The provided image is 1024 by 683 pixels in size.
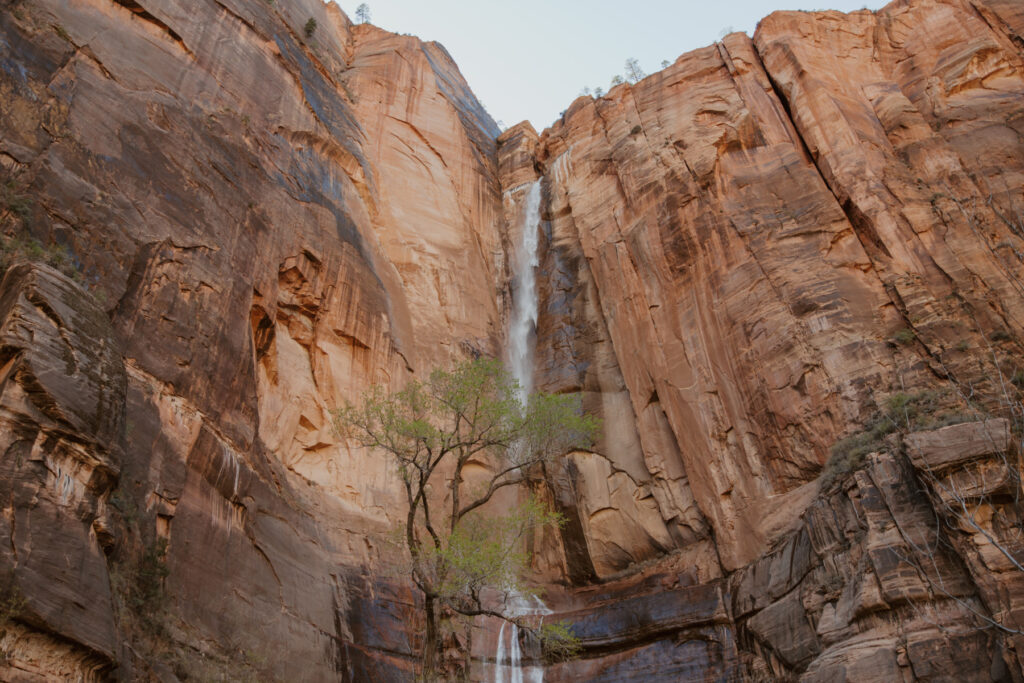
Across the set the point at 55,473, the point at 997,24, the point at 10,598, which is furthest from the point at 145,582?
the point at 997,24

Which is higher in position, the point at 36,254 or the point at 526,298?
the point at 526,298

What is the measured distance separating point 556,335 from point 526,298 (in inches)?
171

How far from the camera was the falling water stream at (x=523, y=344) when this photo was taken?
21656mm

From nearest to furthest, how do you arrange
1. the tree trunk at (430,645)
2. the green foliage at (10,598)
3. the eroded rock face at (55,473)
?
the green foliage at (10,598)
the eroded rock face at (55,473)
the tree trunk at (430,645)

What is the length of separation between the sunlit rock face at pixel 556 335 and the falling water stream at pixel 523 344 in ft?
2.75

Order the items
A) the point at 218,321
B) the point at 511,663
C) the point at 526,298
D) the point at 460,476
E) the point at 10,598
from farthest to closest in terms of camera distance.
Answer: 1. the point at 526,298
2. the point at 511,663
3. the point at 460,476
4. the point at 218,321
5. the point at 10,598

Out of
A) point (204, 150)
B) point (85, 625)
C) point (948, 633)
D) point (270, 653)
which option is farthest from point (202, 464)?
point (948, 633)

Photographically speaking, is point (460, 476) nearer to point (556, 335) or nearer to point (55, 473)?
point (55, 473)

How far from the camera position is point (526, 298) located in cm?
3441

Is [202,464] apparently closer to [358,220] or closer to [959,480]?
[358,220]

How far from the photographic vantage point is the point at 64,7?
19281 mm

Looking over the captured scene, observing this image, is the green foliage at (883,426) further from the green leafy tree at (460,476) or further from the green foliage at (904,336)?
the green leafy tree at (460,476)

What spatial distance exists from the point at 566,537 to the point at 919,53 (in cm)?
2384

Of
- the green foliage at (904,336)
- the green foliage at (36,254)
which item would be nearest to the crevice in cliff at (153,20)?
the green foliage at (36,254)
